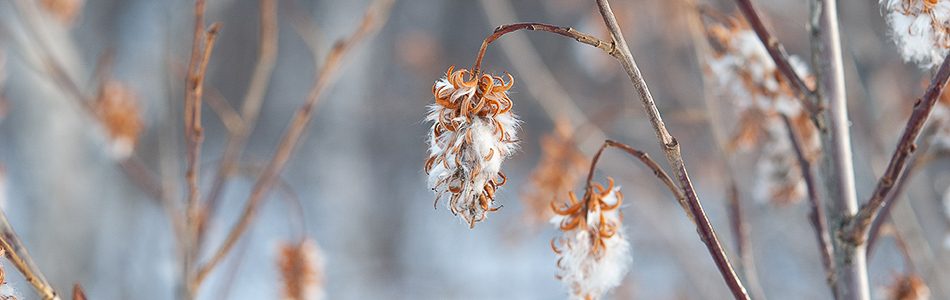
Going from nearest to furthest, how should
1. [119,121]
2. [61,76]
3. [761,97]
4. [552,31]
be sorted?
[552,31] → [761,97] → [61,76] → [119,121]

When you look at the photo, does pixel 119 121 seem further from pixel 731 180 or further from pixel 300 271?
pixel 731 180

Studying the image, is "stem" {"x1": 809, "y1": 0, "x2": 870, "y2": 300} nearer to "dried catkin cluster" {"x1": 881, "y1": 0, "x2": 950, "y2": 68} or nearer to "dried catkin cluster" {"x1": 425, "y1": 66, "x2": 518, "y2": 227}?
"dried catkin cluster" {"x1": 881, "y1": 0, "x2": 950, "y2": 68}

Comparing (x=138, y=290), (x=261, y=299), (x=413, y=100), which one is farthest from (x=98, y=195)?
(x=413, y=100)

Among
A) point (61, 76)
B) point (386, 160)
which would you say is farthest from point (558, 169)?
point (386, 160)

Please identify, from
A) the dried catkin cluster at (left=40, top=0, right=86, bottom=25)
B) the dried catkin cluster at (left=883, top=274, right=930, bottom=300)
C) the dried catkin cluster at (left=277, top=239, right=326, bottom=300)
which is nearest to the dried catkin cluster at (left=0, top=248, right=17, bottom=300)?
the dried catkin cluster at (left=277, top=239, right=326, bottom=300)

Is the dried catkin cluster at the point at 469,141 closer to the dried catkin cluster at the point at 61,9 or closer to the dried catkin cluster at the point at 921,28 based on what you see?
the dried catkin cluster at the point at 921,28

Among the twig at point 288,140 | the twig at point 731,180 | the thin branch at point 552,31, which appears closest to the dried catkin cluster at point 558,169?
the twig at point 731,180

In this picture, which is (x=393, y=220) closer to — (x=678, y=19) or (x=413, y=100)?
(x=413, y=100)
